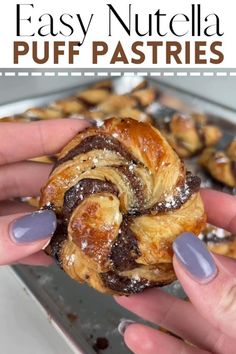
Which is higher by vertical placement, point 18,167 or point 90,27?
point 90,27

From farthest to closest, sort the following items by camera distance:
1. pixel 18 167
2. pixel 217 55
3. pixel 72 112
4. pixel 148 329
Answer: pixel 217 55 < pixel 72 112 < pixel 18 167 < pixel 148 329

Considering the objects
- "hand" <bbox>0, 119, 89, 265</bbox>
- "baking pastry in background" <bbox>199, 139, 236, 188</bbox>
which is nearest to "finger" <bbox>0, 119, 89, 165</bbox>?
"hand" <bbox>0, 119, 89, 265</bbox>

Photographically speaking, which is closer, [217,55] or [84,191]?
[84,191]

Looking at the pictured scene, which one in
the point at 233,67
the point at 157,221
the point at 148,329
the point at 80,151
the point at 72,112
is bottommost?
the point at 148,329

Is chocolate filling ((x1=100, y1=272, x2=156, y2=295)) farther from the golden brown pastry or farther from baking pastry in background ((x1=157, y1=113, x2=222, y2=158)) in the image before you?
baking pastry in background ((x1=157, y1=113, x2=222, y2=158))

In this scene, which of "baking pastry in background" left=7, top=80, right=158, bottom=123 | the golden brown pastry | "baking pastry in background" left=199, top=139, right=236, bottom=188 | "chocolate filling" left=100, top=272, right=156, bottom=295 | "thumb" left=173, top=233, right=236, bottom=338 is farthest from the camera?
"baking pastry in background" left=7, top=80, right=158, bottom=123

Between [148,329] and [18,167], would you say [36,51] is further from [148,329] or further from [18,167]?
[148,329]

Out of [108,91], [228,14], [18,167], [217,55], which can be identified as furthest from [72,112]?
[228,14]
